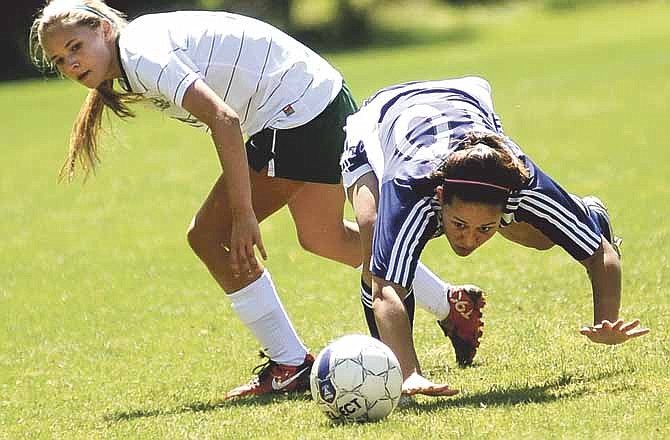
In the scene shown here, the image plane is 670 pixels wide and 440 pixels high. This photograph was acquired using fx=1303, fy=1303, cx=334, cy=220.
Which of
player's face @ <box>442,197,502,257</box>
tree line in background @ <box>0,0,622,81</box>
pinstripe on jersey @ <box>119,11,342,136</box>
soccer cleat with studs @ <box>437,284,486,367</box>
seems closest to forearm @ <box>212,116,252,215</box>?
pinstripe on jersey @ <box>119,11,342,136</box>

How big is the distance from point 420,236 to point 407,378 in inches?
23.0

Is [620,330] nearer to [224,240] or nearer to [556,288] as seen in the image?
[224,240]

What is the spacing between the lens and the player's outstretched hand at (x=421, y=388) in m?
5.22

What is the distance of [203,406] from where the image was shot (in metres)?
5.95

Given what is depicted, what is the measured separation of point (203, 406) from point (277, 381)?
412 mm

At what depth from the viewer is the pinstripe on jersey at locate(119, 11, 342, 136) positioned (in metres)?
5.66

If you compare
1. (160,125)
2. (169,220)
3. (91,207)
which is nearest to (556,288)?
(169,220)

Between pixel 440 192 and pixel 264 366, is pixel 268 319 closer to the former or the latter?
pixel 264 366

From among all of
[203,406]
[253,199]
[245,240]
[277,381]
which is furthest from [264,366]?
[245,240]

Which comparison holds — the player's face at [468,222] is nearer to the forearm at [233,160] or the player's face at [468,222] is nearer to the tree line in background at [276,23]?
the forearm at [233,160]

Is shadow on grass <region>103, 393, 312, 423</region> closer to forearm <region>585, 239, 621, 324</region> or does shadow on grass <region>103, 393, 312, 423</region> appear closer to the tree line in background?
forearm <region>585, 239, 621, 324</region>

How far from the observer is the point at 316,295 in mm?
8500

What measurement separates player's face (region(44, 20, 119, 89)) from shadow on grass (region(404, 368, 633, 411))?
198cm

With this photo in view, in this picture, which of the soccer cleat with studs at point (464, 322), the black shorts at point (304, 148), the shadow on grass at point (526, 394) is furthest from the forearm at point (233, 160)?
the soccer cleat with studs at point (464, 322)
